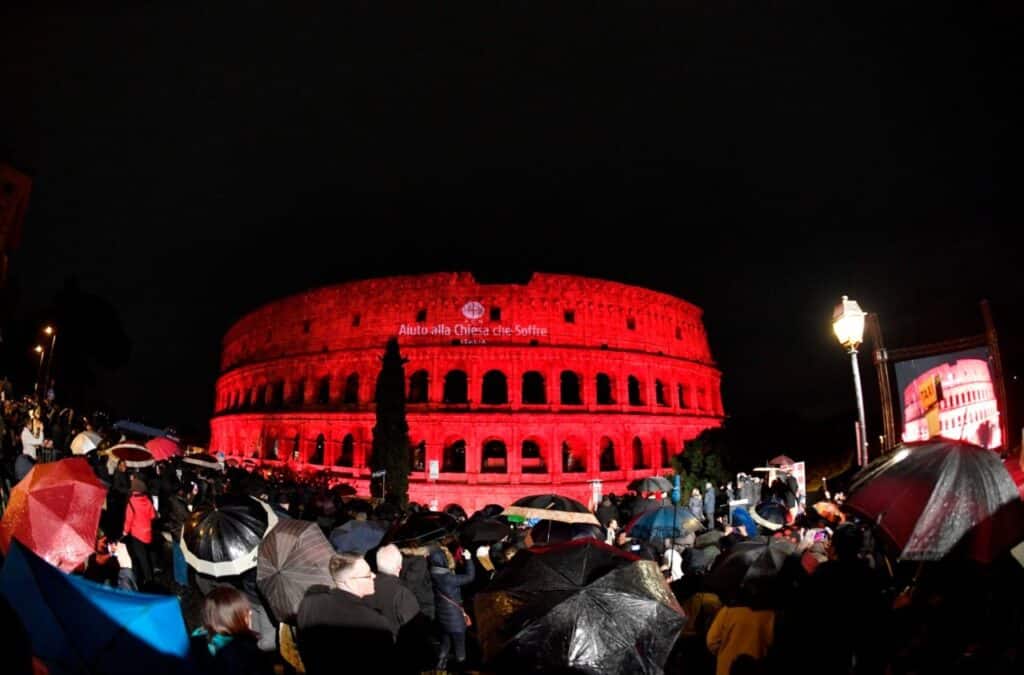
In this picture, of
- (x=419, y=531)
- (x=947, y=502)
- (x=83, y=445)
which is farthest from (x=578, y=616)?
(x=83, y=445)

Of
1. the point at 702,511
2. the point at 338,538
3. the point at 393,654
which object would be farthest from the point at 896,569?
the point at 702,511

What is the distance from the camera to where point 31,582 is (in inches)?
98.0

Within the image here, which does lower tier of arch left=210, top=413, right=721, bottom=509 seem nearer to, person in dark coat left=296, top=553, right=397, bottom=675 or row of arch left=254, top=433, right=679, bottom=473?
row of arch left=254, top=433, right=679, bottom=473

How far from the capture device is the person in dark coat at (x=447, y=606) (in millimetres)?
5805

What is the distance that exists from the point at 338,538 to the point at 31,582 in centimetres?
489

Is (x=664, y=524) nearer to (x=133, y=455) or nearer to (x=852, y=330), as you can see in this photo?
(x=852, y=330)

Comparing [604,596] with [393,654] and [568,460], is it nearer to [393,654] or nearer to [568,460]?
[393,654]

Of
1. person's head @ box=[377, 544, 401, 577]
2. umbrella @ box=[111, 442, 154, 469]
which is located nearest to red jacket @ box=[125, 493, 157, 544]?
umbrella @ box=[111, 442, 154, 469]

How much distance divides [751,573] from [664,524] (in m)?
4.36

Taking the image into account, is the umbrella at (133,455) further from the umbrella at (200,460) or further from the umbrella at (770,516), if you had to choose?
the umbrella at (770,516)

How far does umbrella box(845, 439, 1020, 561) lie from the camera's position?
3.47 m

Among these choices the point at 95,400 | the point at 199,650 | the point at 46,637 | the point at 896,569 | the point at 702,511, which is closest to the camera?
the point at 46,637

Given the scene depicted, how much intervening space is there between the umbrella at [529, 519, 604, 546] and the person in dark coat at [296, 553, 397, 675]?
208 inches

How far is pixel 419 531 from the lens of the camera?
7066 millimetres
